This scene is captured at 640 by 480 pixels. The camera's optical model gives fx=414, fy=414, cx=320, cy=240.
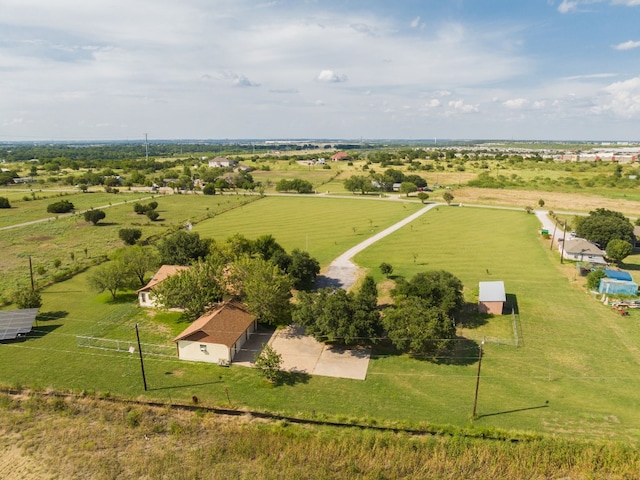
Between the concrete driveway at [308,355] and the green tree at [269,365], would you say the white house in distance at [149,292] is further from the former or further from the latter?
the green tree at [269,365]

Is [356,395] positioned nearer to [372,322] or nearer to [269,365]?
[269,365]

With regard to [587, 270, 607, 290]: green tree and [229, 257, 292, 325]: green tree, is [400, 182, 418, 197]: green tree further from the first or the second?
[229, 257, 292, 325]: green tree

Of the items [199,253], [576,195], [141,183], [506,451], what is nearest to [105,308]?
[199,253]

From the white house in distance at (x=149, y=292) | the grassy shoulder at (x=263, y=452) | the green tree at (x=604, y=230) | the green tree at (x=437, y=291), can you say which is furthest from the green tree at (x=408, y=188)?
the grassy shoulder at (x=263, y=452)

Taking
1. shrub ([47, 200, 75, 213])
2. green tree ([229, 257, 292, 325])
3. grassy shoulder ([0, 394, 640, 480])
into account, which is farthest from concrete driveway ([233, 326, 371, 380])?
shrub ([47, 200, 75, 213])

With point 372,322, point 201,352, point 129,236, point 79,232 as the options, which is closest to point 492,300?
point 372,322

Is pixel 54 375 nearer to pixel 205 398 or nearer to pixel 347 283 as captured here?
pixel 205 398
